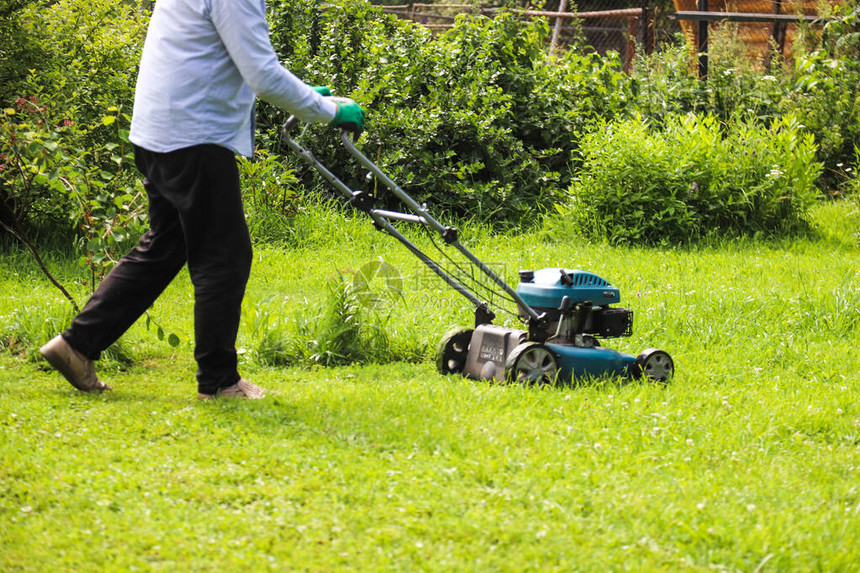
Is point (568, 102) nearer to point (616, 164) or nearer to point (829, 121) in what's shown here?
point (616, 164)

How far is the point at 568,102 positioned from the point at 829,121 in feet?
7.82

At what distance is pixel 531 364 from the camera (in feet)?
13.3

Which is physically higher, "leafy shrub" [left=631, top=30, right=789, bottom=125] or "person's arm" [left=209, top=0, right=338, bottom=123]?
"person's arm" [left=209, top=0, right=338, bottom=123]

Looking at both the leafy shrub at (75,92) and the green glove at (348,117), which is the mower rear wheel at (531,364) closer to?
the green glove at (348,117)

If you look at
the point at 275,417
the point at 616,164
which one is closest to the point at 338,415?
the point at 275,417

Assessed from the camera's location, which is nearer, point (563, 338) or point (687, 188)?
point (563, 338)

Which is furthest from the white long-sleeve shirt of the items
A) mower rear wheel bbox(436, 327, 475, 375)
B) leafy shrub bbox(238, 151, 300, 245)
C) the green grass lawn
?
leafy shrub bbox(238, 151, 300, 245)

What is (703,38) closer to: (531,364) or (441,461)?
(531,364)

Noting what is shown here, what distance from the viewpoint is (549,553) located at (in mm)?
2496

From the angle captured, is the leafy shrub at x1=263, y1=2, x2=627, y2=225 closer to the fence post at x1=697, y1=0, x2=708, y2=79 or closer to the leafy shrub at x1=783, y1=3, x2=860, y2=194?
the fence post at x1=697, y1=0, x2=708, y2=79

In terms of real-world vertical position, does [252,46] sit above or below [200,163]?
above

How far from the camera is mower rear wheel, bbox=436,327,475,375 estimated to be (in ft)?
14.4

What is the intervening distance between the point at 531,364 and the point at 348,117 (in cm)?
127

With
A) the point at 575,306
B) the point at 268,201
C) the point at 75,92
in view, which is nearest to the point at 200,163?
the point at 575,306
